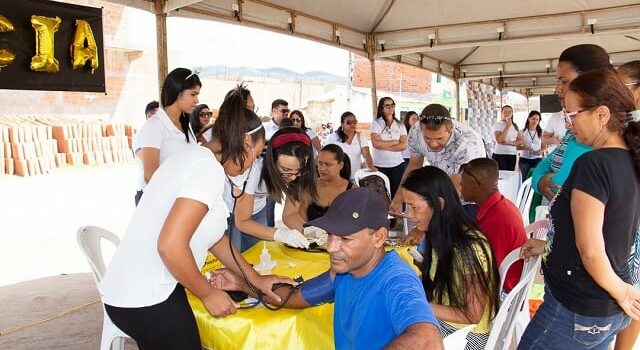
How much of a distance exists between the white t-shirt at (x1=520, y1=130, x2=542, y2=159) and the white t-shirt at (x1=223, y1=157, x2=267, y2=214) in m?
5.34

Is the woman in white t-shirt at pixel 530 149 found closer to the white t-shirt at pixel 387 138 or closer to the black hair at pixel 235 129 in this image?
the white t-shirt at pixel 387 138

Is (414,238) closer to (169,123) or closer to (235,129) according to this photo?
(235,129)

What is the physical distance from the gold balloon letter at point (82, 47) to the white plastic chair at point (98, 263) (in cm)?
207

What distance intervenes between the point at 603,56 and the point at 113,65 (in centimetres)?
1537

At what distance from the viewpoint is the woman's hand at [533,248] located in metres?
1.80

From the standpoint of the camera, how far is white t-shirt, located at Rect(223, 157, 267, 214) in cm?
252

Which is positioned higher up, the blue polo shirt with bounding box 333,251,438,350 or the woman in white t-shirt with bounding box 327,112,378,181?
the woman in white t-shirt with bounding box 327,112,378,181

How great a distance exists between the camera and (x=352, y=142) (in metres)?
5.72

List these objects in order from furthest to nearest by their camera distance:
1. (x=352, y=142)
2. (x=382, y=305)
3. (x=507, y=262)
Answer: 1. (x=352, y=142)
2. (x=507, y=262)
3. (x=382, y=305)

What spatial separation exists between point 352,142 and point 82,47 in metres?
2.87

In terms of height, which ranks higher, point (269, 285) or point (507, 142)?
point (507, 142)

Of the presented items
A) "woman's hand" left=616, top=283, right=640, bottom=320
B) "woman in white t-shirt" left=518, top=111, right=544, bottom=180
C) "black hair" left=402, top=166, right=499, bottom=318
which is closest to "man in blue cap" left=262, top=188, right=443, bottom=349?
"black hair" left=402, top=166, right=499, bottom=318

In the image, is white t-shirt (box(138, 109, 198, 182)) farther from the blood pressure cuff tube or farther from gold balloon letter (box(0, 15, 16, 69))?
the blood pressure cuff tube

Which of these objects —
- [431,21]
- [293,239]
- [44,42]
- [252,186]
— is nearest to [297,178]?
[252,186]
